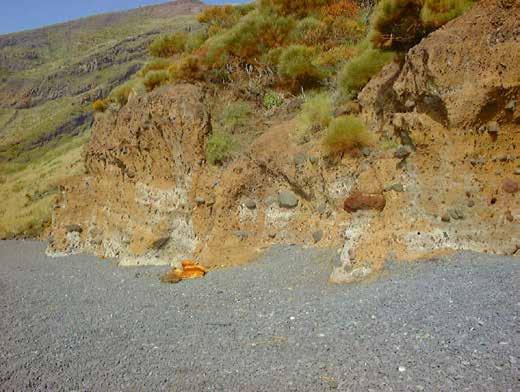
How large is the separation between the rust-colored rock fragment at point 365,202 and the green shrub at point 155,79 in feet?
24.0

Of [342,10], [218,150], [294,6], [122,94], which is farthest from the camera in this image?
[122,94]

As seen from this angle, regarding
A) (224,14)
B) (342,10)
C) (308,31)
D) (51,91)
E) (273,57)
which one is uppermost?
(224,14)

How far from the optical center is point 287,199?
7820 mm

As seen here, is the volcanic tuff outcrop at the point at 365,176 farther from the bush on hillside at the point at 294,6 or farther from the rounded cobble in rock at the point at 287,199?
the bush on hillside at the point at 294,6

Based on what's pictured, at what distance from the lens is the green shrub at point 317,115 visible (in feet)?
26.0

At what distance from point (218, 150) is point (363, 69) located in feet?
10.7

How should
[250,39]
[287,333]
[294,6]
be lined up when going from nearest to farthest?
1. [287,333]
2. [250,39]
3. [294,6]

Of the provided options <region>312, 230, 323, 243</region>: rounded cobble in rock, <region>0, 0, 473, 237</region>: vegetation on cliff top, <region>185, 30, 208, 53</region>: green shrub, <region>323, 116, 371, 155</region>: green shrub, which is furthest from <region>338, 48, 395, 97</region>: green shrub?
<region>185, 30, 208, 53</region>: green shrub

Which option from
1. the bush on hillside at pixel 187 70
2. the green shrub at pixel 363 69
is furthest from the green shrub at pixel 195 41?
the green shrub at pixel 363 69

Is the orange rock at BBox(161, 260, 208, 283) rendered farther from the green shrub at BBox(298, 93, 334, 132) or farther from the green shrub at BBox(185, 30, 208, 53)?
the green shrub at BBox(185, 30, 208, 53)

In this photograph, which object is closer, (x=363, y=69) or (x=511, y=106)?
(x=511, y=106)

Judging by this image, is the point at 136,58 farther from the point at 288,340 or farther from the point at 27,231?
the point at 288,340

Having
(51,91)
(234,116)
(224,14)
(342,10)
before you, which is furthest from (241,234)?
(51,91)

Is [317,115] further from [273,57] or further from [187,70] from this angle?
[187,70]
